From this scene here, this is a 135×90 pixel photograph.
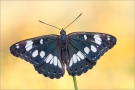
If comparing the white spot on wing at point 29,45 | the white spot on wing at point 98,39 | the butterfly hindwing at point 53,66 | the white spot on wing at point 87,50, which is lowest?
the butterfly hindwing at point 53,66

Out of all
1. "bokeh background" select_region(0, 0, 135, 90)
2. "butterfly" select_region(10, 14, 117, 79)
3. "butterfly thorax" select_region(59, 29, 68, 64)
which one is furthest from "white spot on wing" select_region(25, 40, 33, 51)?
"bokeh background" select_region(0, 0, 135, 90)

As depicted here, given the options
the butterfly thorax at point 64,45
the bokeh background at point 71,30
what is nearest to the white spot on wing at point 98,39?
the butterfly thorax at point 64,45

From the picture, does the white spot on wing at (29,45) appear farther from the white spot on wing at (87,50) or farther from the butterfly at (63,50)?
the white spot on wing at (87,50)

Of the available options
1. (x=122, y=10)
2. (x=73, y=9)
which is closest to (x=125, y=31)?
(x=122, y=10)

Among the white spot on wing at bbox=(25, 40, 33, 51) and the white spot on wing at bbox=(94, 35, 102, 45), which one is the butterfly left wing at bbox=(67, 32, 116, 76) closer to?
the white spot on wing at bbox=(94, 35, 102, 45)

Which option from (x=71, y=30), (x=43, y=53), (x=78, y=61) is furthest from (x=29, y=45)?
(x=71, y=30)

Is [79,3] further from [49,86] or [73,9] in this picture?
[49,86]
